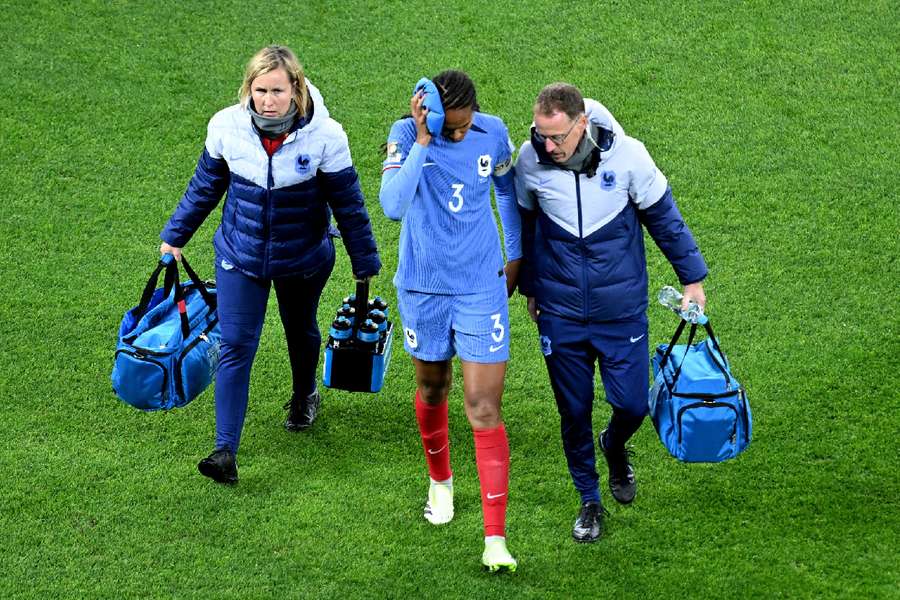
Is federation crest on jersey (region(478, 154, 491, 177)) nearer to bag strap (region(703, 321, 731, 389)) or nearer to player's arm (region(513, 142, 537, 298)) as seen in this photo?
player's arm (region(513, 142, 537, 298))

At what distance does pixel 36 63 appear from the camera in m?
9.85

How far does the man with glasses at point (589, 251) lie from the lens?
5.64 m

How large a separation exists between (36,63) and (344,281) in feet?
10.7

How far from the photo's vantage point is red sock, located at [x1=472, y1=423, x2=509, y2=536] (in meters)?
5.88

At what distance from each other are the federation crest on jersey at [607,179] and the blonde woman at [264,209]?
116 centimetres

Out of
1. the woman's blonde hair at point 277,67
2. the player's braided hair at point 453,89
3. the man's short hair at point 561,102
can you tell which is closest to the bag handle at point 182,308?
the woman's blonde hair at point 277,67

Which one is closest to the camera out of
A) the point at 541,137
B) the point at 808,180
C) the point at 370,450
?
the point at 541,137

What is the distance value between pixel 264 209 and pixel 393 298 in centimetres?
189

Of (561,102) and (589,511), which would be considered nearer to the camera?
(561,102)

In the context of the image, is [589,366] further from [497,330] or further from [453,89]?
[453,89]

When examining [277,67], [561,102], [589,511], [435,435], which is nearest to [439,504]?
[435,435]

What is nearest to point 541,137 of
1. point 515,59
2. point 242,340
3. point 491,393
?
point 491,393

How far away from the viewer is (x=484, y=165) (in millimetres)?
5648

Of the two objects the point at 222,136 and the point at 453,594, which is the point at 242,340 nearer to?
the point at 222,136
